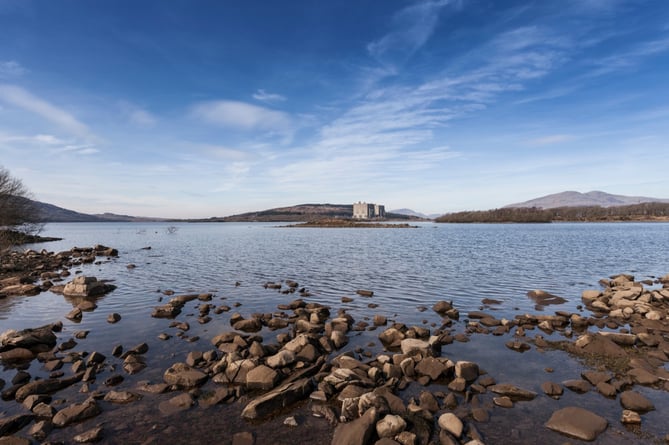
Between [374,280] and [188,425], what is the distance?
1021 inches

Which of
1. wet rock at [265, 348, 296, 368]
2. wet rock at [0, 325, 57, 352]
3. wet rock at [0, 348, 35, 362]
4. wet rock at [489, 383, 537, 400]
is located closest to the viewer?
wet rock at [489, 383, 537, 400]

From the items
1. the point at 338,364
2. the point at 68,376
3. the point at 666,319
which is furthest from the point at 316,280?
the point at 666,319

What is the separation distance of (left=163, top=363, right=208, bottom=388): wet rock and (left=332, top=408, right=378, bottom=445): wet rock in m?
6.23

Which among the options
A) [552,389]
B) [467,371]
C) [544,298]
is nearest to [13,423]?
[467,371]

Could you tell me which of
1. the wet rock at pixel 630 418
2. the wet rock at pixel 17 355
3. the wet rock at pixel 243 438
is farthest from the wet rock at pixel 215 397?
the wet rock at pixel 630 418

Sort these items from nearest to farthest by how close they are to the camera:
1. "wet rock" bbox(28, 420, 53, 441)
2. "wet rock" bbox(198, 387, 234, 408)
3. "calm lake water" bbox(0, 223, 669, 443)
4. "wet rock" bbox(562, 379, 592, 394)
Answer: "wet rock" bbox(28, 420, 53, 441), "wet rock" bbox(198, 387, 234, 408), "wet rock" bbox(562, 379, 592, 394), "calm lake water" bbox(0, 223, 669, 443)

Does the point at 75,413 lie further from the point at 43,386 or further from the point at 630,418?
the point at 630,418

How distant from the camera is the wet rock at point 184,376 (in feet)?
42.9

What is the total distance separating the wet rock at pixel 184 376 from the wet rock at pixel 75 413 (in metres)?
2.55

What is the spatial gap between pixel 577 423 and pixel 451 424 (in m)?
3.91

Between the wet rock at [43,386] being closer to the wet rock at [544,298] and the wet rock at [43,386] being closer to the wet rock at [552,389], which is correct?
the wet rock at [552,389]

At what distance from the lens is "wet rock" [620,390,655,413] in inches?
439

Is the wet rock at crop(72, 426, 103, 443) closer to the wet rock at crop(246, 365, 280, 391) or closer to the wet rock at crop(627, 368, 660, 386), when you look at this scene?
the wet rock at crop(246, 365, 280, 391)

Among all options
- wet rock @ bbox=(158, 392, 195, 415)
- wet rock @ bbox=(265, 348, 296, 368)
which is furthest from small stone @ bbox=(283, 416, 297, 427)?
wet rock @ bbox=(158, 392, 195, 415)
